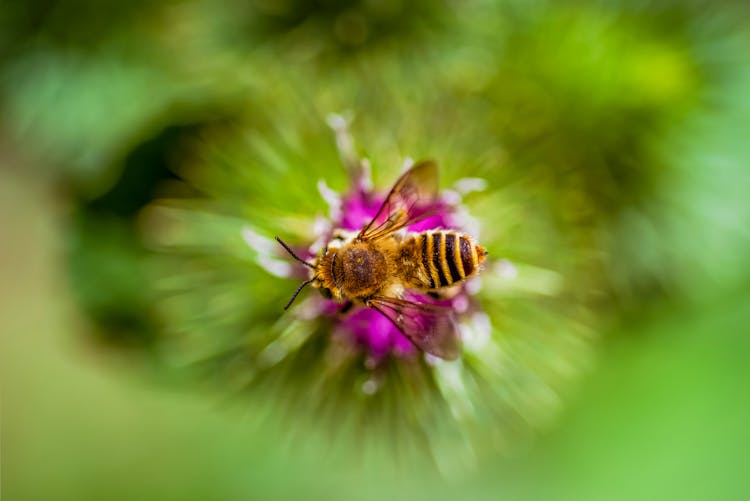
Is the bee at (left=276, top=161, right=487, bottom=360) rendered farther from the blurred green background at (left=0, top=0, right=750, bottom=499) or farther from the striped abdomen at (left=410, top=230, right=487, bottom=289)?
the blurred green background at (left=0, top=0, right=750, bottom=499)

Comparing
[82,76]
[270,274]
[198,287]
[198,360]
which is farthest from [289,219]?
[82,76]

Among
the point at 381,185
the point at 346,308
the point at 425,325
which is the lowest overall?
the point at 425,325

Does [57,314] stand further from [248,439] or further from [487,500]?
[487,500]

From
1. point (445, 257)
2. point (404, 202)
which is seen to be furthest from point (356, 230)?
point (445, 257)

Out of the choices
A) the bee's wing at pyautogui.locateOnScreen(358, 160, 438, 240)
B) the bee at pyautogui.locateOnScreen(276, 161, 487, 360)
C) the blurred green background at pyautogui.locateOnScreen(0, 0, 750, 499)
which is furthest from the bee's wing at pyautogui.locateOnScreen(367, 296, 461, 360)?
the blurred green background at pyautogui.locateOnScreen(0, 0, 750, 499)

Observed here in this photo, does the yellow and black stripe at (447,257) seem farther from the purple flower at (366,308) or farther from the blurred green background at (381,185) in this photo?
the blurred green background at (381,185)

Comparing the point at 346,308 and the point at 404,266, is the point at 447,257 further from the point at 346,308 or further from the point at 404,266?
the point at 346,308

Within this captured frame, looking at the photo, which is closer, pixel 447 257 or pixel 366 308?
pixel 447 257
